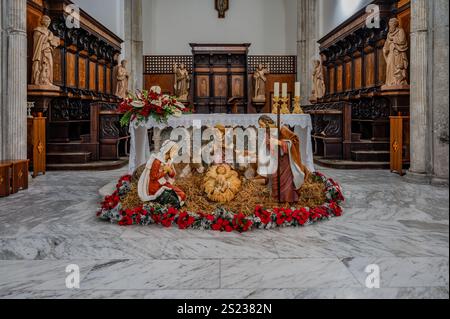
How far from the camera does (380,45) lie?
12531mm

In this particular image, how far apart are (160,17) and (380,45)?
13193 mm

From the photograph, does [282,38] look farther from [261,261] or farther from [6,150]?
[261,261]

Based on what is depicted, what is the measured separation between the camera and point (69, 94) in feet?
39.0

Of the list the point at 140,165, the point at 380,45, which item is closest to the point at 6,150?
the point at 140,165

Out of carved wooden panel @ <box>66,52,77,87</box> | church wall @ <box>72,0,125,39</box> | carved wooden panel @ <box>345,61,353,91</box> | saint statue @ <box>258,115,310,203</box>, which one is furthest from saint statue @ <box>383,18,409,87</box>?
church wall @ <box>72,0,125,39</box>

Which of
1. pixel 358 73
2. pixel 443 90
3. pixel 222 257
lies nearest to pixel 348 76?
pixel 358 73

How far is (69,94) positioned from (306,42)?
1228 centimetres

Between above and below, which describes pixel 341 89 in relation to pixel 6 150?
above

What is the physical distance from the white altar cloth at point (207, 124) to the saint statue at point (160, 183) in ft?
5.70

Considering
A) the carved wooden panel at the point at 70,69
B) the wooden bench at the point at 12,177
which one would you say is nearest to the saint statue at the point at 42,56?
the carved wooden panel at the point at 70,69

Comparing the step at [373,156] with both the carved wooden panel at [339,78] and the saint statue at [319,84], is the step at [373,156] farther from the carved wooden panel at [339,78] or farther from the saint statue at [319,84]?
the saint statue at [319,84]

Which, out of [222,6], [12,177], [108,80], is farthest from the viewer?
[222,6]

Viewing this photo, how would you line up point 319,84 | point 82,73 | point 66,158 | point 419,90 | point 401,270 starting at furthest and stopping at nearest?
point 319,84, point 82,73, point 66,158, point 419,90, point 401,270

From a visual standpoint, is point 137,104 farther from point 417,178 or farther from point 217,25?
point 217,25
